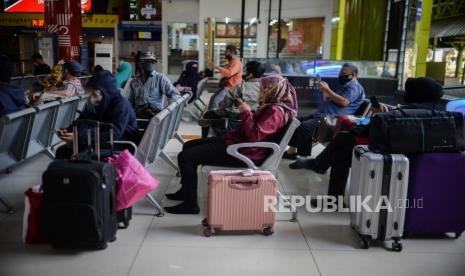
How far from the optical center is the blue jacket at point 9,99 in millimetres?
3818

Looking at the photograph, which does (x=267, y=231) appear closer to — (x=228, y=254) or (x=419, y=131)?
(x=228, y=254)

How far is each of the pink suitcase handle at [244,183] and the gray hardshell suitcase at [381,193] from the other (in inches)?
27.8

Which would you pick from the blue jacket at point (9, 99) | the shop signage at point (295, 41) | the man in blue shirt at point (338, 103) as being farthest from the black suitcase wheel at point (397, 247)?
the shop signage at point (295, 41)

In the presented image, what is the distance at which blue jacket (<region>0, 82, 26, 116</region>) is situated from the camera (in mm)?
3818

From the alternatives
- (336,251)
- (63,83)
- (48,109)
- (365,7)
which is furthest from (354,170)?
(365,7)

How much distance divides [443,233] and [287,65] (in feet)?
17.2

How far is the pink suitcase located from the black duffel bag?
0.82m

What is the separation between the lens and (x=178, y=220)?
3.44 meters

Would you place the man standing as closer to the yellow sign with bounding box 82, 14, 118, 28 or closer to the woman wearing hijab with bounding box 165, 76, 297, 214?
the woman wearing hijab with bounding box 165, 76, 297, 214

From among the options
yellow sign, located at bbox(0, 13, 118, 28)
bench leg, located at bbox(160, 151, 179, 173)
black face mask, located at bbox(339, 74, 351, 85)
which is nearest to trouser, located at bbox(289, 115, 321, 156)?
black face mask, located at bbox(339, 74, 351, 85)

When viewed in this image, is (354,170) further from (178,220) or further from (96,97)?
(96,97)

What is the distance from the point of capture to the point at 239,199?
305 centimetres

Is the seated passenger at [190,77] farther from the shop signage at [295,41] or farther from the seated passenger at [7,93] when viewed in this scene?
the shop signage at [295,41]

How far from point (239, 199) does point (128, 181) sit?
2.49 feet
